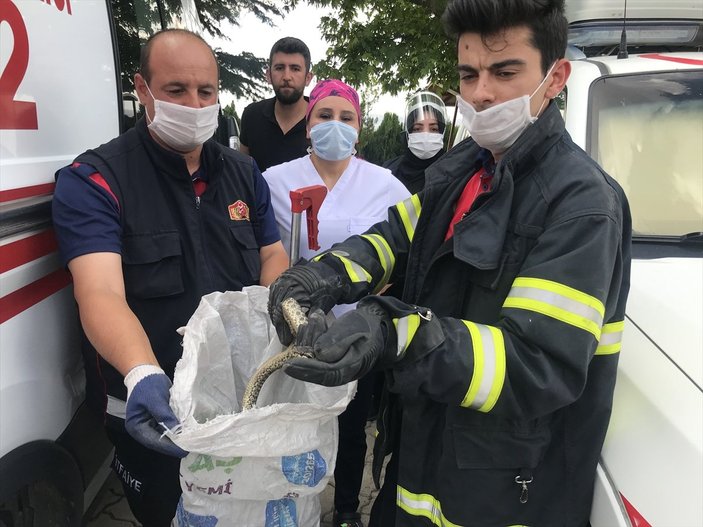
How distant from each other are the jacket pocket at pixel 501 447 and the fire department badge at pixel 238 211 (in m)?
1.06

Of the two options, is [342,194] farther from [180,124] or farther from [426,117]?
[426,117]

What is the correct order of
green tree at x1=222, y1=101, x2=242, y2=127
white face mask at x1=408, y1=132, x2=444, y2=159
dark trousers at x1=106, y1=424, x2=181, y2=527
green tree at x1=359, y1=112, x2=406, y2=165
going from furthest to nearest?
green tree at x1=359, y1=112, x2=406, y2=165 < green tree at x1=222, y1=101, x2=242, y2=127 < white face mask at x1=408, y1=132, x2=444, y2=159 < dark trousers at x1=106, y1=424, x2=181, y2=527

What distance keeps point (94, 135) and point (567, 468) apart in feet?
5.95

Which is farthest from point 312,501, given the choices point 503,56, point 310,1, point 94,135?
point 310,1

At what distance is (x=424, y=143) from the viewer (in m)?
3.49

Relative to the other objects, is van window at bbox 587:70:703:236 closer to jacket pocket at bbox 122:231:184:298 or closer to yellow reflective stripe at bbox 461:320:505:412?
yellow reflective stripe at bbox 461:320:505:412

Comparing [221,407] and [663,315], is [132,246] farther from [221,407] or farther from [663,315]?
[663,315]

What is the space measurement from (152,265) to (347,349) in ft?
2.99

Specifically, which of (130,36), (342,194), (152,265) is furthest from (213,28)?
(152,265)

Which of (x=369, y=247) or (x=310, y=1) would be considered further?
(x=310, y=1)

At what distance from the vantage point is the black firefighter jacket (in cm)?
109

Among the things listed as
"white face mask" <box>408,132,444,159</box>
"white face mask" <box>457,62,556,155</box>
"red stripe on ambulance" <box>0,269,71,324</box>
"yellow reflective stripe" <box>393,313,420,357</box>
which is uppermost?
"white face mask" <box>457,62,556,155</box>

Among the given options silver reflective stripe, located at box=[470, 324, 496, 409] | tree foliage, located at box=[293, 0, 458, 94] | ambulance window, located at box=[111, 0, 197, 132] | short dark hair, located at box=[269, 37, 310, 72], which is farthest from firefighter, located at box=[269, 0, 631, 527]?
tree foliage, located at box=[293, 0, 458, 94]

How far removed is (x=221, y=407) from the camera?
166 centimetres
